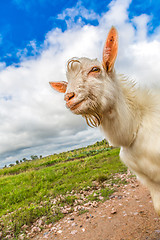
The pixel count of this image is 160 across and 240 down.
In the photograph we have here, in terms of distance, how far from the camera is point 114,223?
3404mm

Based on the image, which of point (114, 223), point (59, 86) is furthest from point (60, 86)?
point (114, 223)

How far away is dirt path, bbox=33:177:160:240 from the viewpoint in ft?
9.90

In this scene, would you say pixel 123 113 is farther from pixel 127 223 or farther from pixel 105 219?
pixel 105 219

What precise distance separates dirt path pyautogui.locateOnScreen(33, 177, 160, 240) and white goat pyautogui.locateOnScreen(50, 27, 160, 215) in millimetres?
1505

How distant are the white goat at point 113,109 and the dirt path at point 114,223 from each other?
150 cm

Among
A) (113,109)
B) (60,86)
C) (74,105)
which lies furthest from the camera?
(60,86)

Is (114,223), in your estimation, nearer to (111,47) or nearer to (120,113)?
(120,113)

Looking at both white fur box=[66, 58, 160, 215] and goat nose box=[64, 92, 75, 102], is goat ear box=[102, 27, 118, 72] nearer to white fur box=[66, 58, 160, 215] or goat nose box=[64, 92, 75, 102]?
white fur box=[66, 58, 160, 215]

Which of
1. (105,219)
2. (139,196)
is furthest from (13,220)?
(139,196)

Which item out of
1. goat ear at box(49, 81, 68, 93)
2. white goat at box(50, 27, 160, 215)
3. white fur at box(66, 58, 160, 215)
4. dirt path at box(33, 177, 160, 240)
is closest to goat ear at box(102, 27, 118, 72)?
white goat at box(50, 27, 160, 215)

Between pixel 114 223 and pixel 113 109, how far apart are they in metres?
2.75

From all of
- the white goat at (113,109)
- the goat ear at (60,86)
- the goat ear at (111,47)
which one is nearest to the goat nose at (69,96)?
the white goat at (113,109)

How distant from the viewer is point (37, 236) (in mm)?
3727

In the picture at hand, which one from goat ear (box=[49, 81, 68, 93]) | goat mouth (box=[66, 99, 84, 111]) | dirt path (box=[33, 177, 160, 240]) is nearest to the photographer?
goat mouth (box=[66, 99, 84, 111])
